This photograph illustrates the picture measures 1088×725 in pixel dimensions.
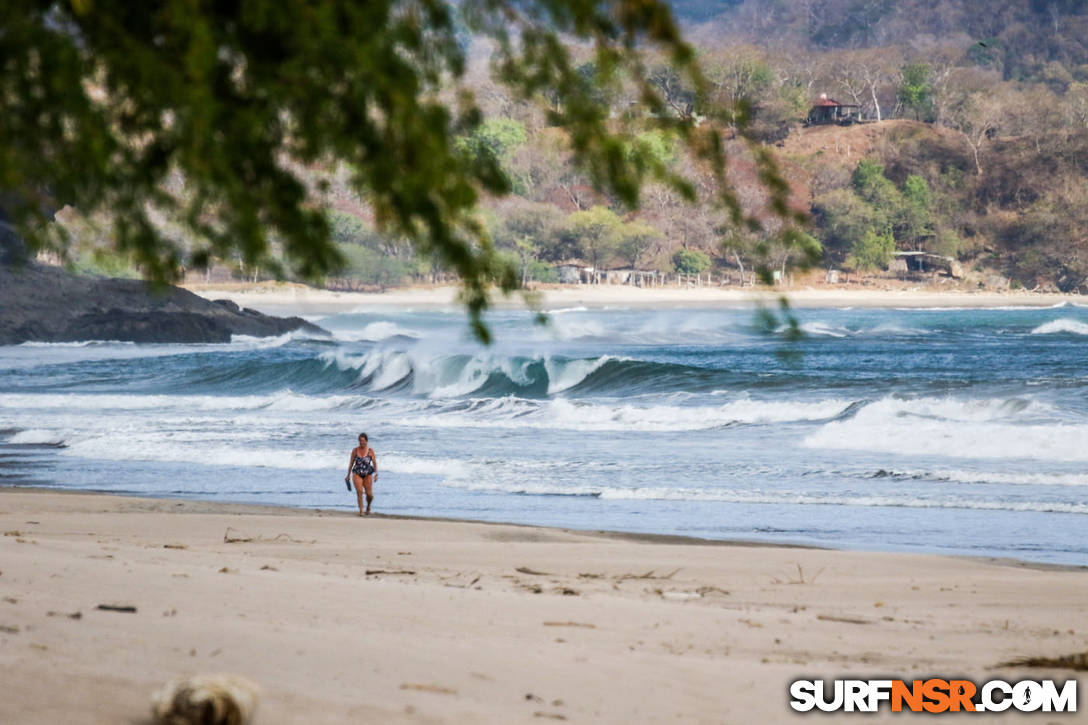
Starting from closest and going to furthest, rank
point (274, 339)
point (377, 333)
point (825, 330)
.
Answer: point (274, 339)
point (825, 330)
point (377, 333)

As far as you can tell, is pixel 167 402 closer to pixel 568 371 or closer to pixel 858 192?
pixel 568 371

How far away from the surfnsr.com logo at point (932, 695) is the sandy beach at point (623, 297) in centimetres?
7876

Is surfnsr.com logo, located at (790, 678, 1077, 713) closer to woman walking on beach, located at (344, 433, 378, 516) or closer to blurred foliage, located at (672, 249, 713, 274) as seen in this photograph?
woman walking on beach, located at (344, 433, 378, 516)

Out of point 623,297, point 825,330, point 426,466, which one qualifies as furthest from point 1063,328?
point 426,466

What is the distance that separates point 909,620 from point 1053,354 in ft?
127

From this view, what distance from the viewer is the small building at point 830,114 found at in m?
136

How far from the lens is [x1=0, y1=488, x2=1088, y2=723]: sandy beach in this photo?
4117 millimetres

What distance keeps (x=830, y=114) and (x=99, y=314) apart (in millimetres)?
102406

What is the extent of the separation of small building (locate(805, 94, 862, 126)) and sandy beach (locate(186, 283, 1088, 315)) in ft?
128

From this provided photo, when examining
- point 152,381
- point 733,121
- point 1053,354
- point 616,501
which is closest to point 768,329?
point 733,121

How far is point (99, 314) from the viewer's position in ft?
168

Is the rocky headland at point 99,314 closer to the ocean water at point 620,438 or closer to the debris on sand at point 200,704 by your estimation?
the ocean water at point 620,438

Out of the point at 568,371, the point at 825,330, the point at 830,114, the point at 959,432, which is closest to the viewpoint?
the point at 959,432

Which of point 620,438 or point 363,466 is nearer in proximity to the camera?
point 363,466
